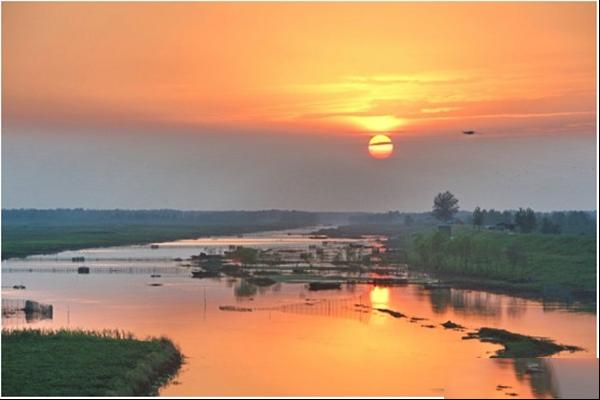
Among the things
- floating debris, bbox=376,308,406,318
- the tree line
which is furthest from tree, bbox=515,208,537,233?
floating debris, bbox=376,308,406,318

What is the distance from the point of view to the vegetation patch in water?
34.1 meters

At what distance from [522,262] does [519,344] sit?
35664mm

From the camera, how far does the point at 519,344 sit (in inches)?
1395

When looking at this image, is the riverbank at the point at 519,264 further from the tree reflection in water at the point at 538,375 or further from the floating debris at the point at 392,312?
the tree reflection in water at the point at 538,375

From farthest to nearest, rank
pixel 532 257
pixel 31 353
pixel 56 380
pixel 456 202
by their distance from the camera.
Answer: pixel 456 202, pixel 532 257, pixel 31 353, pixel 56 380

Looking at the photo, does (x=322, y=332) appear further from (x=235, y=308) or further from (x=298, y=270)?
(x=298, y=270)

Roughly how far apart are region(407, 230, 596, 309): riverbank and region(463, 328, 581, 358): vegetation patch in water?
57.3 feet

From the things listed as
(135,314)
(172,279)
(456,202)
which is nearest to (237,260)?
(172,279)

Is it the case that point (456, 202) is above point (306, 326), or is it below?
above

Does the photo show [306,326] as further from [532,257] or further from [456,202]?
[456,202]

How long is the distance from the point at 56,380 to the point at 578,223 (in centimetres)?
10419

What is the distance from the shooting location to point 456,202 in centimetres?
15862

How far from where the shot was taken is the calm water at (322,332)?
2812 cm

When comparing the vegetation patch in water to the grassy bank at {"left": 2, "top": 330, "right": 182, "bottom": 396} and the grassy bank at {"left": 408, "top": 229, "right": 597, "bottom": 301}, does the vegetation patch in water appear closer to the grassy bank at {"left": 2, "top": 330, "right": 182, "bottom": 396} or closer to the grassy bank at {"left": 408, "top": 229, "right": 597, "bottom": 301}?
the grassy bank at {"left": 2, "top": 330, "right": 182, "bottom": 396}
